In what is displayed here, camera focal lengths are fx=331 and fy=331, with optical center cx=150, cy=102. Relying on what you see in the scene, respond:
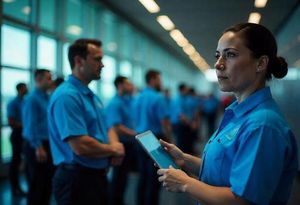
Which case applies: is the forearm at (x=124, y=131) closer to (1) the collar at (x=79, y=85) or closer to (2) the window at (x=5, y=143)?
(1) the collar at (x=79, y=85)

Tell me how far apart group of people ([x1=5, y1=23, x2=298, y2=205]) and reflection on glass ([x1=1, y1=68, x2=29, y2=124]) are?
700mm

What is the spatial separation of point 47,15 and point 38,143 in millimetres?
3145

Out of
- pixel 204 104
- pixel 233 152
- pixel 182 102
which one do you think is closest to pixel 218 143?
pixel 233 152

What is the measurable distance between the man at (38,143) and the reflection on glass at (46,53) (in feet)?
6.46

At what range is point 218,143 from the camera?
3.81 feet

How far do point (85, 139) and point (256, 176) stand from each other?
1.21 metres

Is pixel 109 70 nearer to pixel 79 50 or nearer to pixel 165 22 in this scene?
pixel 79 50

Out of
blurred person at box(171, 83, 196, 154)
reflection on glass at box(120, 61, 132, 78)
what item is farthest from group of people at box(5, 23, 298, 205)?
reflection on glass at box(120, 61, 132, 78)

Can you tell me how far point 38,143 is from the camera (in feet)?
11.2

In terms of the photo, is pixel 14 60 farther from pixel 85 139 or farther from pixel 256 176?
pixel 256 176

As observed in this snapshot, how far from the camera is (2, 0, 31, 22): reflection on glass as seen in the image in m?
→ 4.91

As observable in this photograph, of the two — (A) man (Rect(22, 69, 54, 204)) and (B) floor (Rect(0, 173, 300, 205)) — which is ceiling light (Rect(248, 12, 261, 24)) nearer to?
(B) floor (Rect(0, 173, 300, 205))

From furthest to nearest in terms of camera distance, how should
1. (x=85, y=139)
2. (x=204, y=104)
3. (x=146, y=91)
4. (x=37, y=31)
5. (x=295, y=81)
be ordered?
(x=204, y=104) → (x=37, y=31) → (x=146, y=91) → (x=85, y=139) → (x=295, y=81)

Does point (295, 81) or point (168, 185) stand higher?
point (295, 81)
